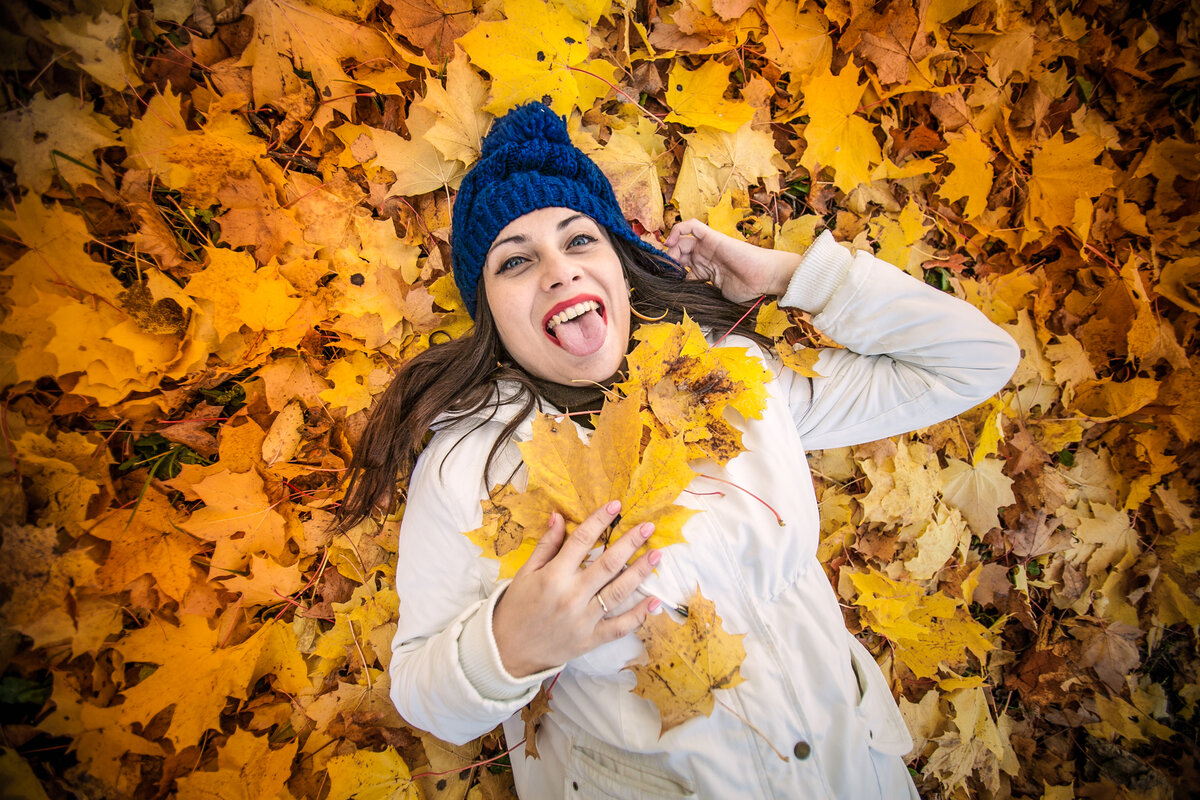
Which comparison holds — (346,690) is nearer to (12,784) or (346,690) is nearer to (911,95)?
(12,784)

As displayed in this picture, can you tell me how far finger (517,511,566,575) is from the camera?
1.01m

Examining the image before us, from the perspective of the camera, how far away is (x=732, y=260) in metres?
1.40

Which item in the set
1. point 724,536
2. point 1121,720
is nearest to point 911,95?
point 724,536

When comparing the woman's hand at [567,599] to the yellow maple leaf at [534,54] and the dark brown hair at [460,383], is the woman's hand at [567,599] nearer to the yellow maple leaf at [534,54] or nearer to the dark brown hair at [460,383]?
the dark brown hair at [460,383]

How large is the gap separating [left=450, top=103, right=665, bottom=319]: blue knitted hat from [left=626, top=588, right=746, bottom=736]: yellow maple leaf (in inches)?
37.7

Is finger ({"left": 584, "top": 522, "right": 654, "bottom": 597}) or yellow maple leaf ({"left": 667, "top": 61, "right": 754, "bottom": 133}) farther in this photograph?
yellow maple leaf ({"left": 667, "top": 61, "right": 754, "bottom": 133})

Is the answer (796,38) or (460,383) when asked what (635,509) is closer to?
(460,383)

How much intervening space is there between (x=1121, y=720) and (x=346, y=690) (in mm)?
2763

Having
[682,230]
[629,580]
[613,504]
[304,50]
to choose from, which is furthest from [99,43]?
[629,580]

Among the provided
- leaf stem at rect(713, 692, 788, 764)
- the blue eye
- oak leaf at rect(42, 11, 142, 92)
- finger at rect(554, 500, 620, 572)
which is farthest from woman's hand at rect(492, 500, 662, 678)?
oak leaf at rect(42, 11, 142, 92)

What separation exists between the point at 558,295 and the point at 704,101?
959 mm

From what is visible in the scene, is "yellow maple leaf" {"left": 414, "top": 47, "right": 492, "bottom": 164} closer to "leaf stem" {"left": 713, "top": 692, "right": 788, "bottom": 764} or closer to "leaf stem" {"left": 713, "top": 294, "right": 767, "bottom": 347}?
"leaf stem" {"left": 713, "top": 294, "right": 767, "bottom": 347}

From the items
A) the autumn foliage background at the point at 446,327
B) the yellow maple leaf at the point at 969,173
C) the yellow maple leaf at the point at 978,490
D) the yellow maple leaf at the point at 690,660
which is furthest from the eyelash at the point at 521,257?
the yellow maple leaf at the point at 978,490

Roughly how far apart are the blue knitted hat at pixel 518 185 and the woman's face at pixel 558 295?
1.3 inches
